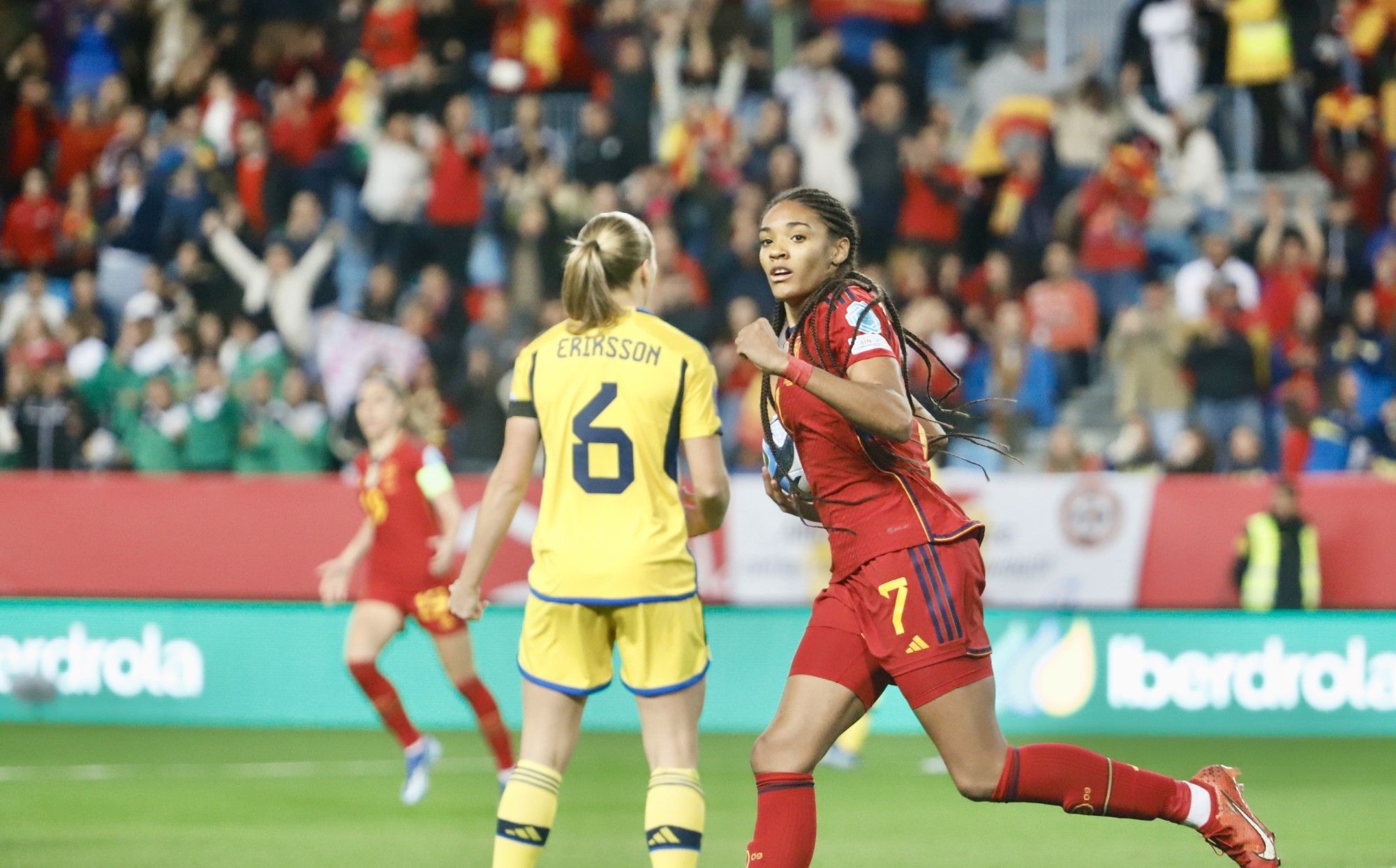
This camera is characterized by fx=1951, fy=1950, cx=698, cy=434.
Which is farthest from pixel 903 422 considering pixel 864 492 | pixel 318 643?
pixel 318 643

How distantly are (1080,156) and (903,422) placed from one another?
43.3 ft

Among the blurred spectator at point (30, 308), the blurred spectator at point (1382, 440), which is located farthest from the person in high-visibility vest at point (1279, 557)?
the blurred spectator at point (30, 308)

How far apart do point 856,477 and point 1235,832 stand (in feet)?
5.37

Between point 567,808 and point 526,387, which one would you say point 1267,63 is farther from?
point 526,387

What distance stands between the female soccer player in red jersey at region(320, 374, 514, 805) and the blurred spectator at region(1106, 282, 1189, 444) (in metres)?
7.49

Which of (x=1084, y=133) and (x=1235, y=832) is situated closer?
(x=1235, y=832)

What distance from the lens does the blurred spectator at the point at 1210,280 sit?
16.4 metres

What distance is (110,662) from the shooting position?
13.4 m

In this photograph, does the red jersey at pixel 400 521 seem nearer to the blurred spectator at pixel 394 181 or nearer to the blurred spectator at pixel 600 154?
the blurred spectator at pixel 600 154

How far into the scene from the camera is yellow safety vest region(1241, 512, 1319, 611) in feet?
45.8

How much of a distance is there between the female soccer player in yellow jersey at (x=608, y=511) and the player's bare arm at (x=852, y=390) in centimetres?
83

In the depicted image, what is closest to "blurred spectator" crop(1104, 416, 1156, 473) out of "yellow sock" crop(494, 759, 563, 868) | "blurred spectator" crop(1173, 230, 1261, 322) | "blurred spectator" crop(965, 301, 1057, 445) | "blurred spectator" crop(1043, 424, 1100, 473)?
"blurred spectator" crop(1043, 424, 1100, 473)

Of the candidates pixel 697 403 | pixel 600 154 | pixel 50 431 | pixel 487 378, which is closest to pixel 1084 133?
pixel 600 154

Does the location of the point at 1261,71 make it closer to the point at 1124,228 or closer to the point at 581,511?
the point at 1124,228
